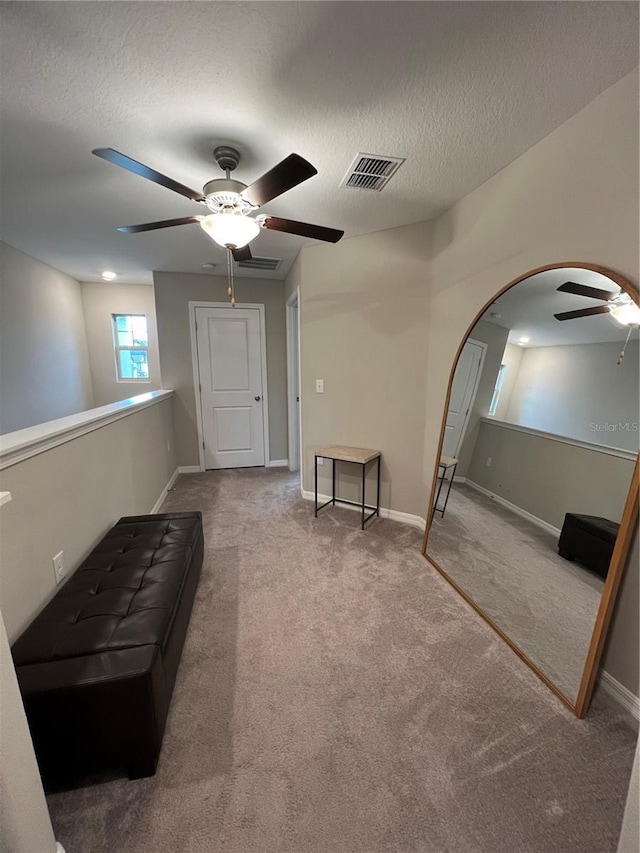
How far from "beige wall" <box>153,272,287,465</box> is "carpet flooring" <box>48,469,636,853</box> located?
2.67 m

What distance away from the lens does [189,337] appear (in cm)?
414

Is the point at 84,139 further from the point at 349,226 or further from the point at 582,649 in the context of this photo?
the point at 582,649

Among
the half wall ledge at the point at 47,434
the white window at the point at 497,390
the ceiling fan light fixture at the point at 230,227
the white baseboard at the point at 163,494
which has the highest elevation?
the ceiling fan light fixture at the point at 230,227

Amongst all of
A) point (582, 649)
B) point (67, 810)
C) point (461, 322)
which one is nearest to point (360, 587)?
point (582, 649)

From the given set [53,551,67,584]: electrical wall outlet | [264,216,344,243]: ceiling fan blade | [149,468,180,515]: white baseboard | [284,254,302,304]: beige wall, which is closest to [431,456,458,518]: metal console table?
[264,216,344,243]: ceiling fan blade

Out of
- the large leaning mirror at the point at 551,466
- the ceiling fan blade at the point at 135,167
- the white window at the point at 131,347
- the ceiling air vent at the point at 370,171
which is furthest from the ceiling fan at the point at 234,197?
the white window at the point at 131,347

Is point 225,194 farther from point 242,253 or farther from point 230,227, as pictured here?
point 242,253

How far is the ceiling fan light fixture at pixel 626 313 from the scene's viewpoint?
51.5 inches

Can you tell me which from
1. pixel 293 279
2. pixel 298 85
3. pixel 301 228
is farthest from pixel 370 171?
pixel 293 279

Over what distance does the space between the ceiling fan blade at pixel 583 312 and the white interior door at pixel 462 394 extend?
496 mm

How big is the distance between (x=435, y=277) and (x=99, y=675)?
2.92 meters

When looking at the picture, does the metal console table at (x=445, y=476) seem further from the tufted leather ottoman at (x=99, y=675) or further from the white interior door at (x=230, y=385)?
the white interior door at (x=230, y=385)

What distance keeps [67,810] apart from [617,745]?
195 centimetres

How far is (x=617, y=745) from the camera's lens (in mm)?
1266
